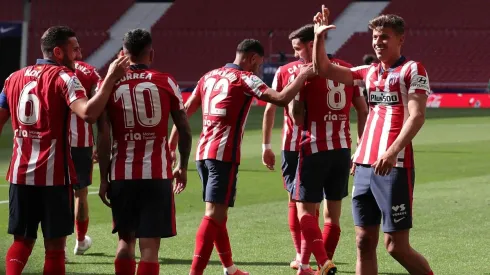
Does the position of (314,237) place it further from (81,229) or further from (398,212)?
(81,229)

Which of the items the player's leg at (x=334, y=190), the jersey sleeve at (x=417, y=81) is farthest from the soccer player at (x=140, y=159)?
the player's leg at (x=334, y=190)

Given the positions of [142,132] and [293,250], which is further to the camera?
[293,250]

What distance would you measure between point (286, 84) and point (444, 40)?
37.0 metres

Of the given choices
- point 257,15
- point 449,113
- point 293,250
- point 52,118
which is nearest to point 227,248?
point 293,250

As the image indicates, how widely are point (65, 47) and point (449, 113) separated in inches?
1103

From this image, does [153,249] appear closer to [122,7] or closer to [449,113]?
[449,113]

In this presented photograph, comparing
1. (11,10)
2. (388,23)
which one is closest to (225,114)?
(388,23)

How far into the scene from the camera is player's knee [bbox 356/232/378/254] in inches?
271

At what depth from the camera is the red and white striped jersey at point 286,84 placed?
8.52 metres

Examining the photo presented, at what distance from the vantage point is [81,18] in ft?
159

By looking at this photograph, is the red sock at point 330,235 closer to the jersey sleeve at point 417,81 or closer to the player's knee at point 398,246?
the player's knee at point 398,246

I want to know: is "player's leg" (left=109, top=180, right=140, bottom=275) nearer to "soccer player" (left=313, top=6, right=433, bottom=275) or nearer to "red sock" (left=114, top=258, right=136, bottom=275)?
"red sock" (left=114, top=258, right=136, bottom=275)

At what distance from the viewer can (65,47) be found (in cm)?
674

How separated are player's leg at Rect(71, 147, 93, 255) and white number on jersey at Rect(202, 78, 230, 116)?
178 centimetres
